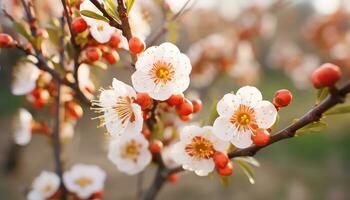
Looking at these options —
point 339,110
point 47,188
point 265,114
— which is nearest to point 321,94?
point 339,110

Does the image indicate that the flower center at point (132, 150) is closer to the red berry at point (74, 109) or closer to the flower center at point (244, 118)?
the red berry at point (74, 109)

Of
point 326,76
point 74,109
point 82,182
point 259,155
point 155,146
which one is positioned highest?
point 74,109

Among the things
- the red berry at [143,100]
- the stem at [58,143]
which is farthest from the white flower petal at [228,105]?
the stem at [58,143]

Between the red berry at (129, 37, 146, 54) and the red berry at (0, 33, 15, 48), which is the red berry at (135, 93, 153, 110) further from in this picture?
the red berry at (0, 33, 15, 48)

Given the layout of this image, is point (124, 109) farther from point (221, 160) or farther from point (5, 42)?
point (5, 42)

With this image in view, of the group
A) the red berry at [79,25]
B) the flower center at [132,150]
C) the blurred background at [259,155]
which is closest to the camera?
the red berry at [79,25]

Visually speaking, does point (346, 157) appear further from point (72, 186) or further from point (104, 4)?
point (104, 4)
